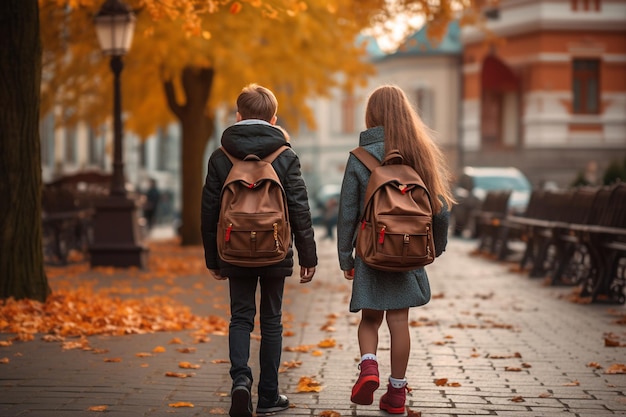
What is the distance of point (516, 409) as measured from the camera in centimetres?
621

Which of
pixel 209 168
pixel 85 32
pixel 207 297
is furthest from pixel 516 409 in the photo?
pixel 85 32

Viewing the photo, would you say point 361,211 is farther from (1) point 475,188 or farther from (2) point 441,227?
(1) point 475,188

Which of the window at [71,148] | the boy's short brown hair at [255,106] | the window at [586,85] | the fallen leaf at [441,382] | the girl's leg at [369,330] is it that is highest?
the window at [586,85]

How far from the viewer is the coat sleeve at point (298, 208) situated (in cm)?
599

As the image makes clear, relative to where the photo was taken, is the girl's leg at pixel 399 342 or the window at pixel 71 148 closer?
the girl's leg at pixel 399 342

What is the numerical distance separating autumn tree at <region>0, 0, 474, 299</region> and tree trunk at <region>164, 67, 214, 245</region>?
20mm

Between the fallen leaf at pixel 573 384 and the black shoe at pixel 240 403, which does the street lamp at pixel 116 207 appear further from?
the black shoe at pixel 240 403

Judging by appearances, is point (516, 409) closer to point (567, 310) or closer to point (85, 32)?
point (567, 310)

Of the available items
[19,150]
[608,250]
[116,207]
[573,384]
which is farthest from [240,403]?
[116,207]

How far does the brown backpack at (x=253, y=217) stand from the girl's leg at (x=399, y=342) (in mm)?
745

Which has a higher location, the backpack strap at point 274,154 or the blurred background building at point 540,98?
the blurred background building at point 540,98

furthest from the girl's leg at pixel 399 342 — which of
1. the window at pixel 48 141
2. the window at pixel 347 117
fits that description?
the window at pixel 347 117

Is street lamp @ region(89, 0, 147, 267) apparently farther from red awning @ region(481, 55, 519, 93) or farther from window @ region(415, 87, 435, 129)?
window @ region(415, 87, 435, 129)

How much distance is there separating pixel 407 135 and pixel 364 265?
0.74 metres
